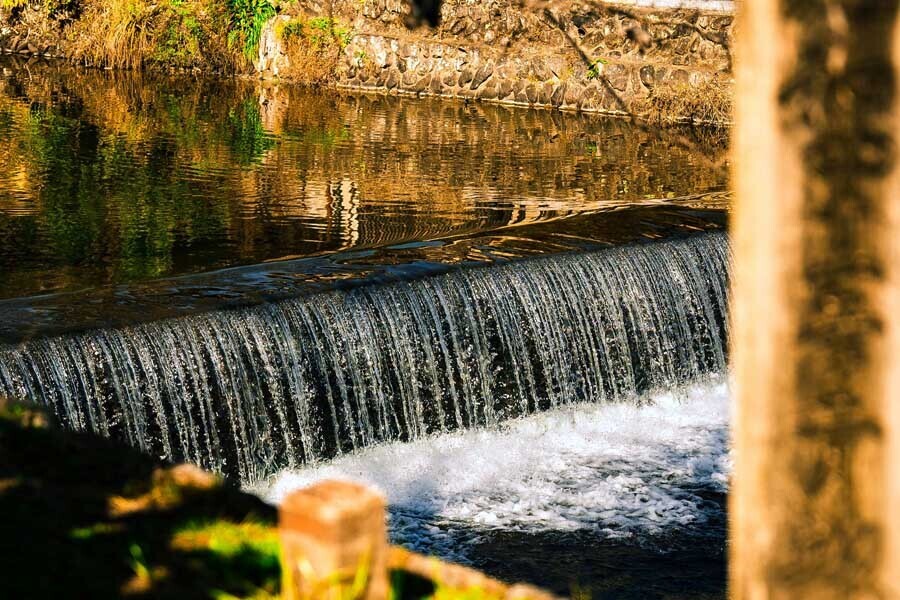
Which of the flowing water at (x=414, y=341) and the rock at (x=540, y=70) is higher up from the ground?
the rock at (x=540, y=70)

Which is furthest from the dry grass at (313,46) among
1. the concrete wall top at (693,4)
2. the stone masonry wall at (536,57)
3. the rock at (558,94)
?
the concrete wall top at (693,4)

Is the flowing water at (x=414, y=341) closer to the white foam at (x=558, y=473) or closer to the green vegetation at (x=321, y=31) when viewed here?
the white foam at (x=558, y=473)

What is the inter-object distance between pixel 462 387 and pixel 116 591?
4.75m

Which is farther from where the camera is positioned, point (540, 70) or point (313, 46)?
point (313, 46)

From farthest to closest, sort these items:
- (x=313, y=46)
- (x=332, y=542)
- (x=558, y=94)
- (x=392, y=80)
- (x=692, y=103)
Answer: (x=313, y=46), (x=392, y=80), (x=558, y=94), (x=692, y=103), (x=332, y=542)

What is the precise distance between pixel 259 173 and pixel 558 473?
19.2 feet

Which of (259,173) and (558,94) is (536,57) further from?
(259,173)

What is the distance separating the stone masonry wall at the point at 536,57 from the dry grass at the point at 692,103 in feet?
Result: 0.04

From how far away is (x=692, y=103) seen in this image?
664 inches

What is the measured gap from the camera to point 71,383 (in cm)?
654

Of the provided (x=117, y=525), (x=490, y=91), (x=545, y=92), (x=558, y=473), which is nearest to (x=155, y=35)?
(x=490, y=91)

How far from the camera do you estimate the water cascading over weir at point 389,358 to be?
6.72 meters

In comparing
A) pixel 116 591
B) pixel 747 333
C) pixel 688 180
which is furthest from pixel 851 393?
pixel 688 180

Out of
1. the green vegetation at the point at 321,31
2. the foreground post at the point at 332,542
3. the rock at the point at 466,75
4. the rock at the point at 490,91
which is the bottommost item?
the foreground post at the point at 332,542
